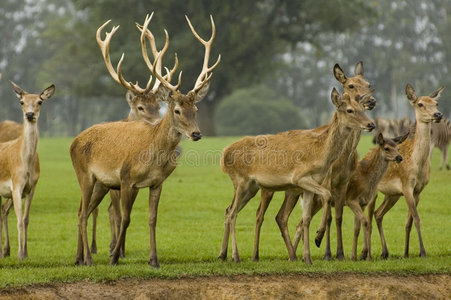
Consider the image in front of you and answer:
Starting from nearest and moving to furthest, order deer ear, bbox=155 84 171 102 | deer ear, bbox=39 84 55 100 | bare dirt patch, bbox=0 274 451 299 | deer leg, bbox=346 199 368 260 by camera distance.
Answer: bare dirt patch, bbox=0 274 451 299
deer ear, bbox=155 84 171 102
deer leg, bbox=346 199 368 260
deer ear, bbox=39 84 55 100

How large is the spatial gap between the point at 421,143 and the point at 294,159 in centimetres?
265

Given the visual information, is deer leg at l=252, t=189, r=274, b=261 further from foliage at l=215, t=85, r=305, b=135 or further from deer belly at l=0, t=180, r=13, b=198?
foliage at l=215, t=85, r=305, b=135

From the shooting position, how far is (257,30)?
42.4 meters

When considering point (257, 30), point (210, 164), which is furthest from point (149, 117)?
point (257, 30)

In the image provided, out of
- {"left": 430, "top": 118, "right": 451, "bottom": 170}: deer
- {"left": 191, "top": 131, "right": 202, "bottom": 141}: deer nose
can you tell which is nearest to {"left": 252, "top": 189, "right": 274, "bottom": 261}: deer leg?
{"left": 191, "top": 131, "right": 202, "bottom": 141}: deer nose

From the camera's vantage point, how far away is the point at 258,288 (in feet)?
29.2

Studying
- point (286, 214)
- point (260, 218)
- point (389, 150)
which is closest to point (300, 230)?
point (286, 214)

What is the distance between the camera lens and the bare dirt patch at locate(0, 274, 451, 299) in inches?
334

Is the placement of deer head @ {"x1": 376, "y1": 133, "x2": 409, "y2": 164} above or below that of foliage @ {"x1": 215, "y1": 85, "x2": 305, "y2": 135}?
below

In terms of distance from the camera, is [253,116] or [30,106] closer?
[30,106]

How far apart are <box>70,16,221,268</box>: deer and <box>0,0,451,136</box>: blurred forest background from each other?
29.4 metres

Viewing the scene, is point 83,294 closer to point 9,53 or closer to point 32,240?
point 32,240

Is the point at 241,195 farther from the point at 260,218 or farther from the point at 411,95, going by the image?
the point at 411,95

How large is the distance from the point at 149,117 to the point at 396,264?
15.1 ft
